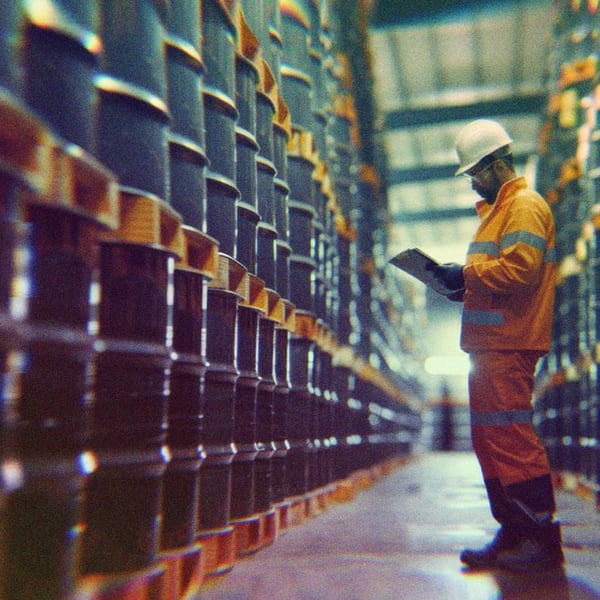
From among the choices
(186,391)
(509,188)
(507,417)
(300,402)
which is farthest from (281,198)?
(186,391)

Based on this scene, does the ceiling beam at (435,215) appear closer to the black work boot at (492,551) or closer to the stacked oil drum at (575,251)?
the stacked oil drum at (575,251)

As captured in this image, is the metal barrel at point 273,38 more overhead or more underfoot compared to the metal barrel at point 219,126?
more overhead

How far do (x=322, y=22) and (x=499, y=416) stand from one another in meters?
3.84

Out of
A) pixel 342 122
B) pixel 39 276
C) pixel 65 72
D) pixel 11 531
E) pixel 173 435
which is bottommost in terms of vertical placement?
pixel 11 531

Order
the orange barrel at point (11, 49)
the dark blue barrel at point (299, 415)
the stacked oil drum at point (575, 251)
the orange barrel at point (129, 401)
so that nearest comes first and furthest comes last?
the orange barrel at point (11, 49), the orange barrel at point (129, 401), the dark blue barrel at point (299, 415), the stacked oil drum at point (575, 251)

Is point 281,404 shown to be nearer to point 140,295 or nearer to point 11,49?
point 140,295

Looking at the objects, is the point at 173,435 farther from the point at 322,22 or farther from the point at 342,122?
the point at 342,122

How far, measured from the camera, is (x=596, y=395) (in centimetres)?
528

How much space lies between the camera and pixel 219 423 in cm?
293

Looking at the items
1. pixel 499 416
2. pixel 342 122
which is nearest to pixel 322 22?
pixel 342 122

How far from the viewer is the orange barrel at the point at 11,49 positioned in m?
1.64

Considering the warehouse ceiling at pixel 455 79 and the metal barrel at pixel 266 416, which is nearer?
the metal barrel at pixel 266 416

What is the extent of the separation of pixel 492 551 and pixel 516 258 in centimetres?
111

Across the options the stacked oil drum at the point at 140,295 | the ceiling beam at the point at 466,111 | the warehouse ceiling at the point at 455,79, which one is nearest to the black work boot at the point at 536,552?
the stacked oil drum at the point at 140,295
